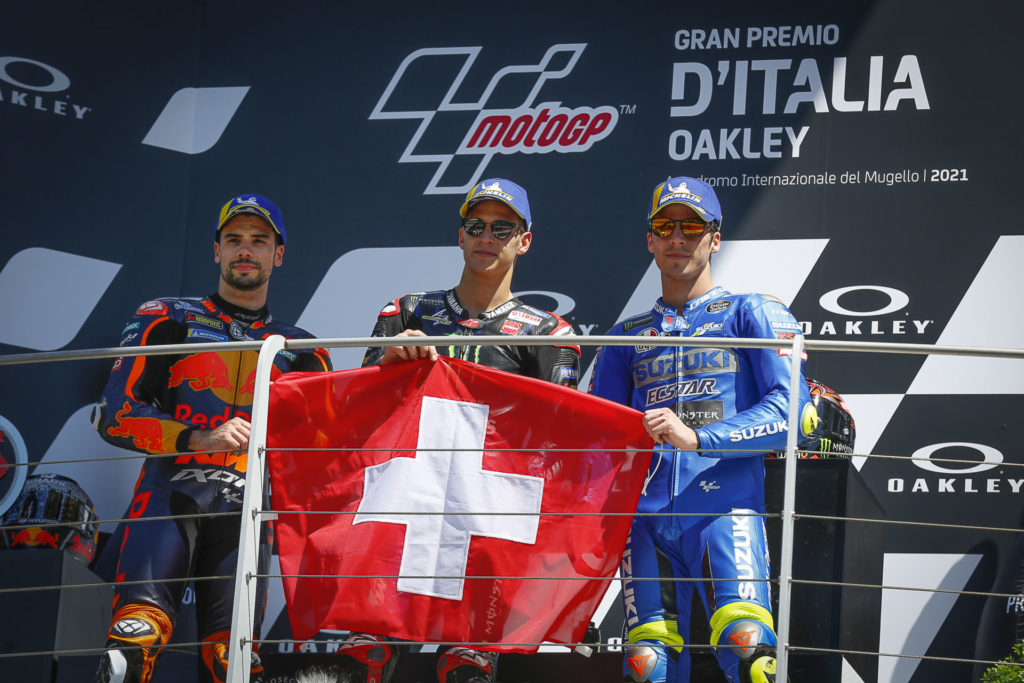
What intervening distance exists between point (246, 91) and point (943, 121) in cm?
277

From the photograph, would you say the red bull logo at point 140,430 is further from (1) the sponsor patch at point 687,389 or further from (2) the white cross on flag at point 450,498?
(1) the sponsor patch at point 687,389

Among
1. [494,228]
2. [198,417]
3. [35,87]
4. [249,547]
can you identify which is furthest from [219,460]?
[35,87]

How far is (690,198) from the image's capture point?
11.0 ft

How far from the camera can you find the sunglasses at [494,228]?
137 inches

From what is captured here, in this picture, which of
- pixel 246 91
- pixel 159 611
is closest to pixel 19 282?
pixel 246 91

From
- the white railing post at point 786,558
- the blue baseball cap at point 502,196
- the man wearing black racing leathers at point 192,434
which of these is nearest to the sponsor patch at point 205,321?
the man wearing black racing leathers at point 192,434

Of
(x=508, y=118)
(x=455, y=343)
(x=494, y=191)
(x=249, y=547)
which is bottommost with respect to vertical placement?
(x=249, y=547)

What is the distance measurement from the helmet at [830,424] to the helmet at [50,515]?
7.95ft

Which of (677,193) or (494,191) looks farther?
(494,191)

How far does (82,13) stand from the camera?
4977mm

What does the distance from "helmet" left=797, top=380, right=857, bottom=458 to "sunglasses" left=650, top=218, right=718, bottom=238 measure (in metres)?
0.87

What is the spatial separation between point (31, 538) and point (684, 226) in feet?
7.79

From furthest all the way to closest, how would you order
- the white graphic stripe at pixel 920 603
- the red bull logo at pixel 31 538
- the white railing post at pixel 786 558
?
the white graphic stripe at pixel 920 603, the red bull logo at pixel 31 538, the white railing post at pixel 786 558

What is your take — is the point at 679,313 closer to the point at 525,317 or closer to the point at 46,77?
the point at 525,317
